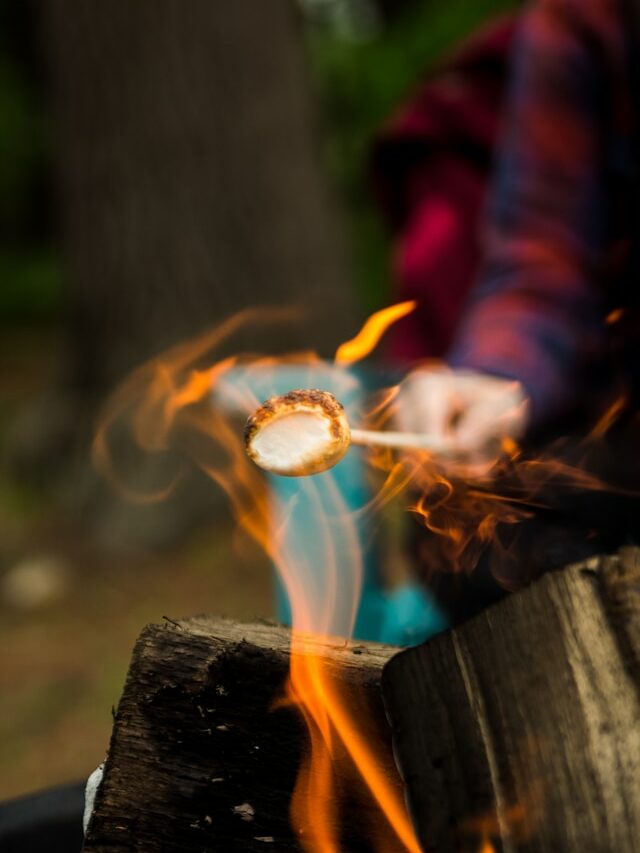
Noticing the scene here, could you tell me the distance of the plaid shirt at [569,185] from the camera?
8.27 feet

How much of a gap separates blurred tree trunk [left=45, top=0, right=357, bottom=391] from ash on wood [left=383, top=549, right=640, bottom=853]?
12.8 ft

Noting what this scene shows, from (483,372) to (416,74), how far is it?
15.0ft

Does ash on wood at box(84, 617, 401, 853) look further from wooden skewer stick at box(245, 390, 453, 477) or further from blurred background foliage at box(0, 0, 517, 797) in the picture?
blurred background foliage at box(0, 0, 517, 797)

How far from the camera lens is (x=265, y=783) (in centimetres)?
133

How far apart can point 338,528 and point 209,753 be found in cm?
125

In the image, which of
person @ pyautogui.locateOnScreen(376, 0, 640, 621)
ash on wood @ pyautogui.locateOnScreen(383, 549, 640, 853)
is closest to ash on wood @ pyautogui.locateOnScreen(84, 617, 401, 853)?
ash on wood @ pyautogui.locateOnScreen(383, 549, 640, 853)

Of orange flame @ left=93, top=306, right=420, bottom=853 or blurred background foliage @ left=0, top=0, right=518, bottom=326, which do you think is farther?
blurred background foliage @ left=0, top=0, right=518, bottom=326

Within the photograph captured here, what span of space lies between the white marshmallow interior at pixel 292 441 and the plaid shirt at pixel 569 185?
1.13 metres

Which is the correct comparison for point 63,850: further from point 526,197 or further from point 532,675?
point 526,197

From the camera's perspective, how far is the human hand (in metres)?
1.78

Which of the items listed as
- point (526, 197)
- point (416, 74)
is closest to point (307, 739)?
point (526, 197)

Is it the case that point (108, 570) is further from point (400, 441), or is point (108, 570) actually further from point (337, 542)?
point (400, 441)

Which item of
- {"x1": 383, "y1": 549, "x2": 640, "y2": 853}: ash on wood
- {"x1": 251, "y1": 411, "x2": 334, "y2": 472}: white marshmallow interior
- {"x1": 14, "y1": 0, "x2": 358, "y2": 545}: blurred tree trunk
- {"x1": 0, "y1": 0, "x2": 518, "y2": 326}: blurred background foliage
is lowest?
{"x1": 383, "y1": 549, "x2": 640, "y2": 853}: ash on wood

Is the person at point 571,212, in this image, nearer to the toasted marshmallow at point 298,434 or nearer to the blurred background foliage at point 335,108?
the toasted marshmallow at point 298,434
